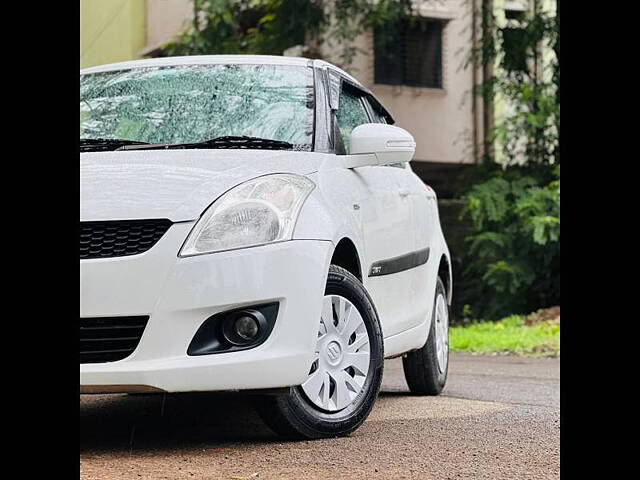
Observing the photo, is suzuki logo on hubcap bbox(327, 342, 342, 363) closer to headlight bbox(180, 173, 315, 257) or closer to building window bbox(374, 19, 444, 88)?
headlight bbox(180, 173, 315, 257)

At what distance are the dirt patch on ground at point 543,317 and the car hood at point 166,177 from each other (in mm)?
10094

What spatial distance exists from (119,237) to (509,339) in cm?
863

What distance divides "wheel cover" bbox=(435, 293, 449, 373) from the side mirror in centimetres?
178

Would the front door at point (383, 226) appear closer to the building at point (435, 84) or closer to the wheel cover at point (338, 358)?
the wheel cover at point (338, 358)

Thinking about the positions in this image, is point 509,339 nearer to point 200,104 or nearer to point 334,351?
point 200,104

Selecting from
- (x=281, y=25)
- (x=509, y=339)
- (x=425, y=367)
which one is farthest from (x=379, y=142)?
(x=281, y=25)

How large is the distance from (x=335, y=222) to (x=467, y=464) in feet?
3.89

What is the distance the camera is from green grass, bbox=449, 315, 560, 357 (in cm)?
1210

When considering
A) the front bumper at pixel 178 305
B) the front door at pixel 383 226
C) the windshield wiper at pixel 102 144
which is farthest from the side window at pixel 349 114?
the front bumper at pixel 178 305

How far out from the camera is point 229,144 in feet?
17.5
